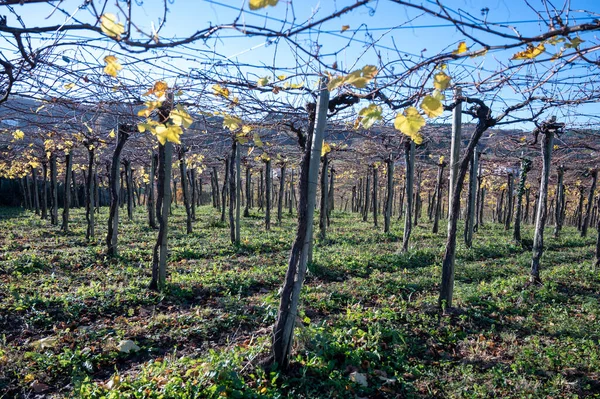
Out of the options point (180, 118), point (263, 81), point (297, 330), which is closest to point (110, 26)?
point (180, 118)

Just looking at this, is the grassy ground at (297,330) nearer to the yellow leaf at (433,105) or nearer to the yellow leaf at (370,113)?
the yellow leaf at (370,113)

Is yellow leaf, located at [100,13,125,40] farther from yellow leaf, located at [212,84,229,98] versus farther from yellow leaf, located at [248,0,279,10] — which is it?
yellow leaf, located at [212,84,229,98]

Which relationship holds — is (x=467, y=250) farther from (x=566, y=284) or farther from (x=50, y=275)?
(x=50, y=275)

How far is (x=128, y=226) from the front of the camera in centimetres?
1402

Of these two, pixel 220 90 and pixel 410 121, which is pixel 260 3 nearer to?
pixel 410 121

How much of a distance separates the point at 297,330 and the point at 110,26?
135 inches

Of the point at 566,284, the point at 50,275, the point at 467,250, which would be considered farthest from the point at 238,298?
the point at 467,250

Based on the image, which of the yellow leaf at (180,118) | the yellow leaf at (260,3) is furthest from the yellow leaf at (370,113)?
the yellow leaf at (180,118)

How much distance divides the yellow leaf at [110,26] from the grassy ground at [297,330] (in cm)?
275

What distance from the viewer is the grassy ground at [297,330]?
3559 mm

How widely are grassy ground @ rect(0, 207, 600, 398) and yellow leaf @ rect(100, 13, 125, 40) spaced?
2752mm

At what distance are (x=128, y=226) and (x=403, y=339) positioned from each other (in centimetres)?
1223

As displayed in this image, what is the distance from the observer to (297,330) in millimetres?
4270

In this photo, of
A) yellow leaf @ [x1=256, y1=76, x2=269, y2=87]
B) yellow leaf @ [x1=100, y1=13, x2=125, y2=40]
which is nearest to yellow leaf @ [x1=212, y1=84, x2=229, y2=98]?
yellow leaf @ [x1=256, y1=76, x2=269, y2=87]
